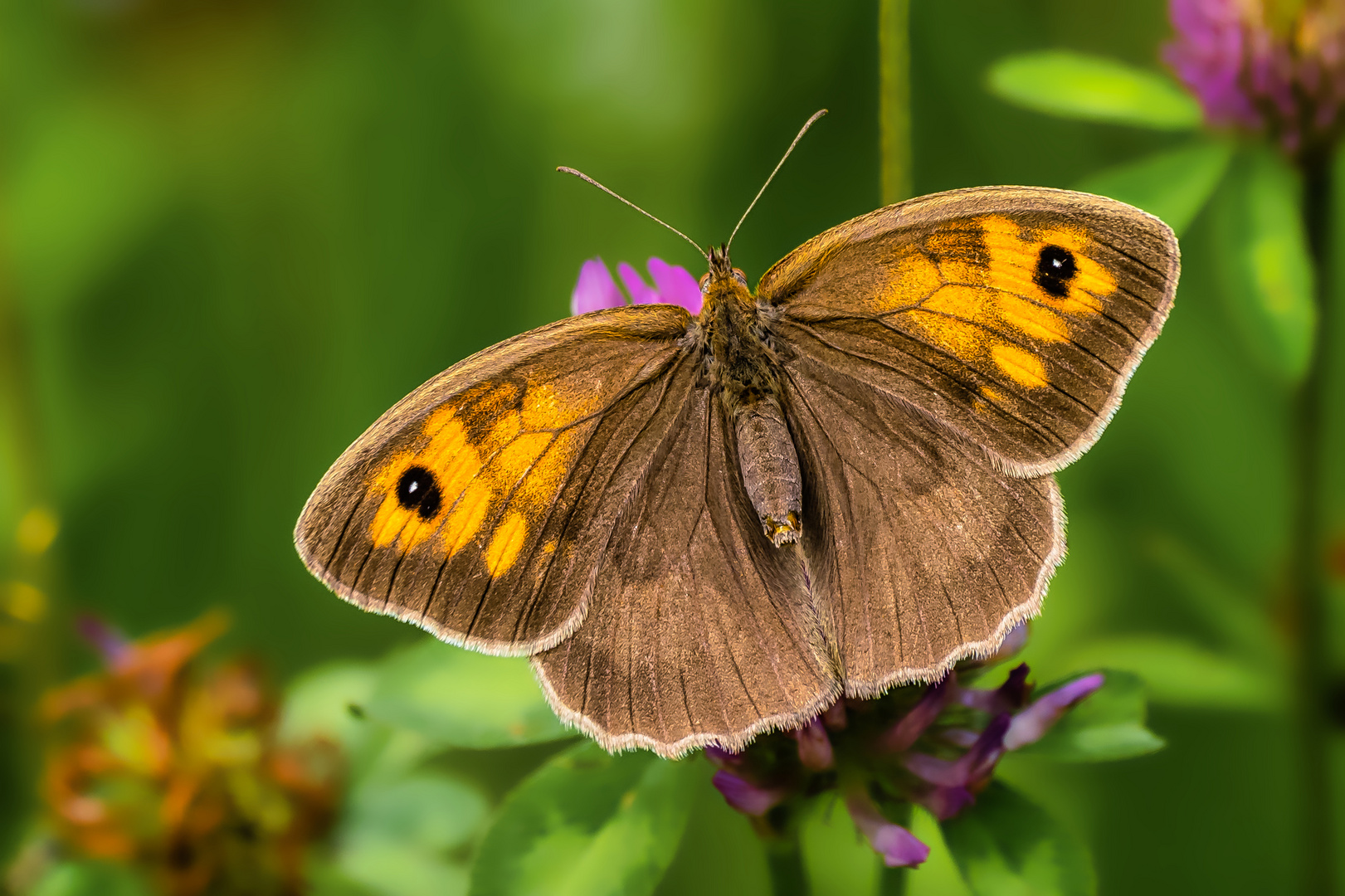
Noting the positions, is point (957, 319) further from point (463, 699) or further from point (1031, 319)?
point (463, 699)

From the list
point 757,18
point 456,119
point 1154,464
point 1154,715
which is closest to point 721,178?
point 757,18

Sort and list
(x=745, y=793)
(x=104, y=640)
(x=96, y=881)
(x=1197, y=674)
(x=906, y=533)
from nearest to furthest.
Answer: (x=745, y=793) → (x=906, y=533) → (x=96, y=881) → (x=104, y=640) → (x=1197, y=674)

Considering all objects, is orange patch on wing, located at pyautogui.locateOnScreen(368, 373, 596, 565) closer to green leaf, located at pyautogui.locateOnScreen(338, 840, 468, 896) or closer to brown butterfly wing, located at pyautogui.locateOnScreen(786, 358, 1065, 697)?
brown butterfly wing, located at pyautogui.locateOnScreen(786, 358, 1065, 697)

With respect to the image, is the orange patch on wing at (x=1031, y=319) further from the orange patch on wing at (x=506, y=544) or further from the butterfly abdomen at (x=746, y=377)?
the orange patch on wing at (x=506, y=544)

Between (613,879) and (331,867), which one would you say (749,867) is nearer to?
(331,867)

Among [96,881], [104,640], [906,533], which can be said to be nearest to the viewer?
[906,533]

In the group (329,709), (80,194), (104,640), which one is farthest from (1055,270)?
(80,194)
